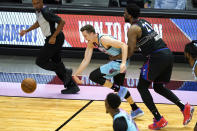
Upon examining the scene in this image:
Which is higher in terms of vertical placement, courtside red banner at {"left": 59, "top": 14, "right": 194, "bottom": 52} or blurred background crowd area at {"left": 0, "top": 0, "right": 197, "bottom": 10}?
blurred background crowd area at {"left": 0, "top": 0, "right": 197, "bottom": 10}

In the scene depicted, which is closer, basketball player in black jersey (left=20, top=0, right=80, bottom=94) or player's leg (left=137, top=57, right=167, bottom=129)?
player's leg (left=137, top=57, right=167, bottom=129)

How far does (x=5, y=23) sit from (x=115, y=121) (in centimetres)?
775

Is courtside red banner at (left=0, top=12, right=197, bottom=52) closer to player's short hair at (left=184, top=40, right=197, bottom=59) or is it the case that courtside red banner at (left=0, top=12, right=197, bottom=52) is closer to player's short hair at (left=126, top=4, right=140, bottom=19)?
player's short hair at (left=126, top=4, right=140, bottom=19)

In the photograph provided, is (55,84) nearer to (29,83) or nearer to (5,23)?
(29,83)

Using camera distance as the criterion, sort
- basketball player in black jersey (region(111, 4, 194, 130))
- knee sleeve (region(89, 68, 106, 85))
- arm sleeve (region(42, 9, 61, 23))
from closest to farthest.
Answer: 1. basketball player in black jersey (region(111, 4, 194, 130))
2. knee sleeve (region(89, 68, 106, 85))
3. arm sleeve (region(42, 9, 61, 23))

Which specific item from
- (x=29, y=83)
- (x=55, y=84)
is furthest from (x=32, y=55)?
(x=29, y=83)

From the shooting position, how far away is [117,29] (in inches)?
448

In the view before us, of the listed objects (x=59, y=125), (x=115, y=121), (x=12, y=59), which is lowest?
(x=12, y=59)

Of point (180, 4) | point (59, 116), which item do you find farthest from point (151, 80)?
point (180, 4)

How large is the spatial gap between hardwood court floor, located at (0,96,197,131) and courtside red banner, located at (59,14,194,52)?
3807 millimetres

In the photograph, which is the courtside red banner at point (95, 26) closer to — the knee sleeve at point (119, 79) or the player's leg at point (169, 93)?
the knee sleeve at point (119, 79)

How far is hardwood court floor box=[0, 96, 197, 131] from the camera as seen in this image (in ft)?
21.1

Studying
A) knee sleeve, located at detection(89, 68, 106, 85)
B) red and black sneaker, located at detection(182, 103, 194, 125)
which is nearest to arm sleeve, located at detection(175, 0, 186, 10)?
knee sleeve, located at detection(89, 68, 106, 85)

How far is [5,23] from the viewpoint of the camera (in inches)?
459
